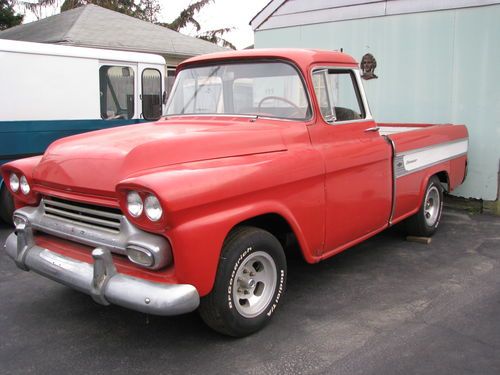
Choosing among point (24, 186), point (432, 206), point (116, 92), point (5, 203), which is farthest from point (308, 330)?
point (116, 92)

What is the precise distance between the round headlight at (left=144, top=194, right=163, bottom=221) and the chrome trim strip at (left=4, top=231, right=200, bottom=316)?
0.40 meters

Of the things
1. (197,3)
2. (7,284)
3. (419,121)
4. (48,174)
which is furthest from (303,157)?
(197,3)

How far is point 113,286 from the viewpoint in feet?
9.35

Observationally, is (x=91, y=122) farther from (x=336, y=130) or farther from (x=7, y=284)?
(x=336, y=130)

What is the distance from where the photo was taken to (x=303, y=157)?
3.61m

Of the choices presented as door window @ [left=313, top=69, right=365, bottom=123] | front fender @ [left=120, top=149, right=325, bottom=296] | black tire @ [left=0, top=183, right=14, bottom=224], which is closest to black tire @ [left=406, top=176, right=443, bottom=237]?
door window @ [left=313, top=69, right=365, bottom=123]

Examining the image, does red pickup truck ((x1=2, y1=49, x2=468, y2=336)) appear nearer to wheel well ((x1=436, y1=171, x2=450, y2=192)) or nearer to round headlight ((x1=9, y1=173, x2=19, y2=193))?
round headlight ((x1=9, y1=173, x2=19, y2=193))

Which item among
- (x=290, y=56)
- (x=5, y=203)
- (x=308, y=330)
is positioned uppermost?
(x=290, y=56)

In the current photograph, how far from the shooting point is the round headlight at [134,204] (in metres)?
2.78

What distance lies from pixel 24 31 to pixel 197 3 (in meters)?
11.0

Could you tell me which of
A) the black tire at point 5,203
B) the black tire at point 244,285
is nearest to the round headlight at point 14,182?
the black tire at point 244,285

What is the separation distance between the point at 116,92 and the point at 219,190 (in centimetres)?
528

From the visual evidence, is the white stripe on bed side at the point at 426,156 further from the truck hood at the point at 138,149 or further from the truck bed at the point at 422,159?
the truck hood at the point at 138,149

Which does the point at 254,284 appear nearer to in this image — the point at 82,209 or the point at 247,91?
the point at 82,209
